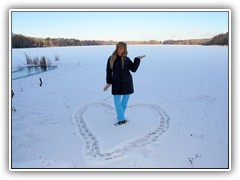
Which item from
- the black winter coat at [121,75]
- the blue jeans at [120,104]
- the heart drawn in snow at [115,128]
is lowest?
the heart drawn in snow at [115,128]

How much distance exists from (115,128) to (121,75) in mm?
887

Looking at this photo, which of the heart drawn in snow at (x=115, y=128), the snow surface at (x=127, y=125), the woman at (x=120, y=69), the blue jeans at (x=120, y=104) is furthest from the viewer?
the blue jeans at (x=120, y=104)

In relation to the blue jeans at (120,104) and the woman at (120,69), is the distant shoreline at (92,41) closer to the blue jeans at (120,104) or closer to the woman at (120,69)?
the woman at (120,69)

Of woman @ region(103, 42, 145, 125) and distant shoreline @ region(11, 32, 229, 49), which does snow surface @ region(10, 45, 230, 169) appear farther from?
woman @ region(103, 42, 145, 125)

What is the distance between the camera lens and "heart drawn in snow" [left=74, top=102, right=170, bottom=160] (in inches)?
142

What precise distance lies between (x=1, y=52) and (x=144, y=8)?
2110mm

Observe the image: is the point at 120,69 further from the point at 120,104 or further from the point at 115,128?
the point at 115,128

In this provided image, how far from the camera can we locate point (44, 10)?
12.0 feet

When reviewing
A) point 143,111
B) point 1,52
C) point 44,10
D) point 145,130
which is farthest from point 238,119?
point 1,52

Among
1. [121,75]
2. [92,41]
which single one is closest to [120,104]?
[121,75]

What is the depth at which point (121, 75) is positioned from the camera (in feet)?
13.1

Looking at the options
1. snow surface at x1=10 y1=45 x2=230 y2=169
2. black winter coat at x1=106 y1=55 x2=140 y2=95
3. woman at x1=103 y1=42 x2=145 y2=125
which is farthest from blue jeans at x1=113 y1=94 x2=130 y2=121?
snow surface at x1=10 y1=45 x2=230 y2=169

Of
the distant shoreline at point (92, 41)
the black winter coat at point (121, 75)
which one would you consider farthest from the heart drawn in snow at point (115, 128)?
the distant shoreline at point (92, 41)

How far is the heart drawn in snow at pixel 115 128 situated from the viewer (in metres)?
3.62
